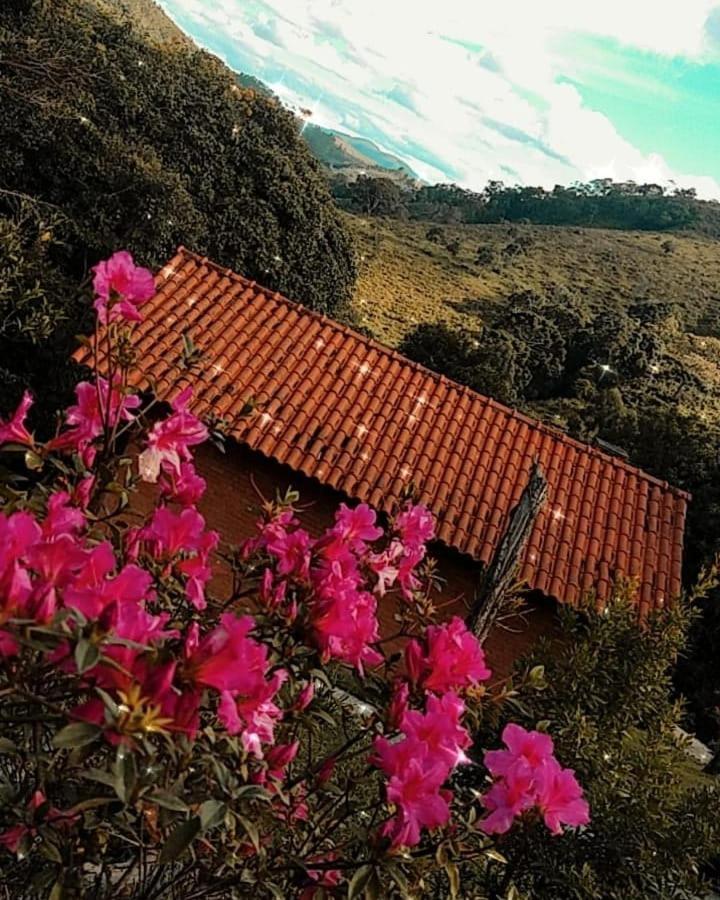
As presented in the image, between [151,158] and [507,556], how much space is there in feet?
62.1

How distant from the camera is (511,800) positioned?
1.67 meters

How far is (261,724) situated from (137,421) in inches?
41.5

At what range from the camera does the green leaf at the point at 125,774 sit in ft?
4.07

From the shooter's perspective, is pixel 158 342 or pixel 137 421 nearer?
pixel 137 421

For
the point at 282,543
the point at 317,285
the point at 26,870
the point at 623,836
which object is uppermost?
the point at 282,543

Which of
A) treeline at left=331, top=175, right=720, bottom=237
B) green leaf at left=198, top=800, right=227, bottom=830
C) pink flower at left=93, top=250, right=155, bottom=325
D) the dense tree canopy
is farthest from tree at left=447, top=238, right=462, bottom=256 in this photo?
green leaf at left=198, top=800, right=227, bottom=830

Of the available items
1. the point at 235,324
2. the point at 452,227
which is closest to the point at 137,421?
the point at 235,324

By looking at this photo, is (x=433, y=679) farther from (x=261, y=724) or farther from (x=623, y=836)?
(x=623, y=836)

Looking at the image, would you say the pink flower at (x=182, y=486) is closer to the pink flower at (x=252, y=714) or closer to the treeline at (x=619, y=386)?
the pink flower at (x=252, y=714)

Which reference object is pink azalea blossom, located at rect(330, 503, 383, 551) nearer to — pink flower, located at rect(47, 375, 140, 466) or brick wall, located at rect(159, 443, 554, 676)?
pink flower, located at rect(47, 375, 140, 466)

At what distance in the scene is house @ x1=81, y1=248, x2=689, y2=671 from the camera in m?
9.20

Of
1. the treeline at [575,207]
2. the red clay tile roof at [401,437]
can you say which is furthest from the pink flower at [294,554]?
the treeline at [575,207]

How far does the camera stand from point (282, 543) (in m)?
2.18

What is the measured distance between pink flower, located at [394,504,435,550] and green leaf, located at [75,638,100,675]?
1.43 m
